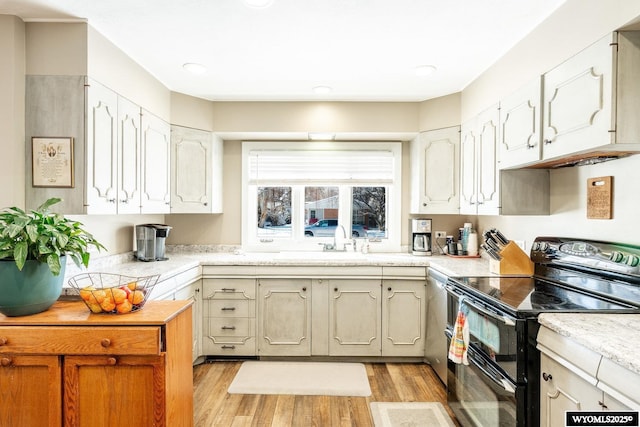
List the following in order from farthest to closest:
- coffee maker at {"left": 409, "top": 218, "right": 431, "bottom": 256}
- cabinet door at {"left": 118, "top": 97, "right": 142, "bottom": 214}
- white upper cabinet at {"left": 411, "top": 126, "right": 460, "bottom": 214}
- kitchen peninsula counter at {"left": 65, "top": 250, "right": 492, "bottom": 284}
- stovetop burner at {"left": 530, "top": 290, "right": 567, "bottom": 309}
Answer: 1. coffee maker at {"left": 409, "top": 218, "right": 431, "bottom": 256}
2. white upper cabinet at {"left": 411, "top": 126, "right": 460, "bottom": 214}
3. kitchen peninsula counter at {"left": 65, "top": 250, "right": 492, "bottom": 284}
4. cabinet door at {"left": 118, "top": 97, "right": 142, "bottom": 214}
5. stovetop burner at {"left": 530, "top": 290, "right": 567, "bottom": 309}

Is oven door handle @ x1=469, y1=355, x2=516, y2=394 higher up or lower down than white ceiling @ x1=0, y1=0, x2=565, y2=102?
lower down

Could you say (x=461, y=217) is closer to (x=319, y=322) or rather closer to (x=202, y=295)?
(x=319, y=322)

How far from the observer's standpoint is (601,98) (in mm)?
1600

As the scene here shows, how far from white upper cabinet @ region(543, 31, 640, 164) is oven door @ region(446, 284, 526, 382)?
0.84 meters

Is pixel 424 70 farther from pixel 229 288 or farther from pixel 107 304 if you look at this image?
pixel 107 304

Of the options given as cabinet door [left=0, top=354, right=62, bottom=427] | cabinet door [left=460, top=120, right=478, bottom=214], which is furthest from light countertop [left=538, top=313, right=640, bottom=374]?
cabinet door [left=0, top=354, right=62, bottom=427]

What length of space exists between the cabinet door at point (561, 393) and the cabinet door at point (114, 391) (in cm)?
160

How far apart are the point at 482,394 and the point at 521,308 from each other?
1.87ft

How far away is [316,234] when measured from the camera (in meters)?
3.94

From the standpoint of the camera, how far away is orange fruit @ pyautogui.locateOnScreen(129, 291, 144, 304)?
1838mm

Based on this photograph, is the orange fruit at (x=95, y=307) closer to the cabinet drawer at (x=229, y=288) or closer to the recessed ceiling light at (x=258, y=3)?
the cabinet drawer at (x=229, y=288)

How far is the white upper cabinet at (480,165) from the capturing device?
2.59 metres

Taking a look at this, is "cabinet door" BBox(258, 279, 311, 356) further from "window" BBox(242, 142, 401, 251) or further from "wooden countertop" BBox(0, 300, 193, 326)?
"wooden countertop" BBox(0, 300, 193, 326)

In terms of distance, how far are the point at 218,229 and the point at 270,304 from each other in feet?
3.51
